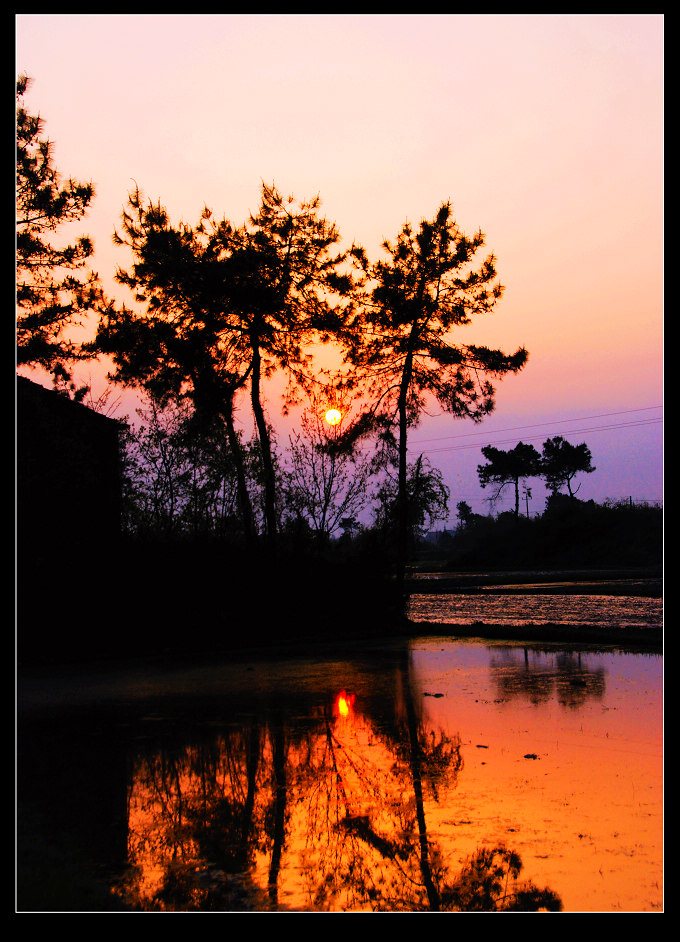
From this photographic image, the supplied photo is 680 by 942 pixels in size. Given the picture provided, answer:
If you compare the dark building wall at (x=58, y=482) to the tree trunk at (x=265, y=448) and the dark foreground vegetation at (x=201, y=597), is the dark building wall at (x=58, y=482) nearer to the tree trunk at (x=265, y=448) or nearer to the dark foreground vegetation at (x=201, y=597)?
the dark foreground vegetation at (x=201, y=597)

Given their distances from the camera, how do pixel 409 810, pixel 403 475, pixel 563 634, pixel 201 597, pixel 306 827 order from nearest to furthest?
pixel 306 827, pixel 409 810, pixel 563 634, pixel 201 597, pixel 403 475

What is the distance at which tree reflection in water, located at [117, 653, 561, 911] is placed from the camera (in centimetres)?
539

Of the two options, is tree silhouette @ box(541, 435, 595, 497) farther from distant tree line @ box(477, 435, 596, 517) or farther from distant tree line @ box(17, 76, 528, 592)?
distant tree line @ box(17, 76, 528, 592)

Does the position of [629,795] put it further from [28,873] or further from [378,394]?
[378,394]

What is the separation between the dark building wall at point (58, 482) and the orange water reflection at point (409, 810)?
9317 millimetres

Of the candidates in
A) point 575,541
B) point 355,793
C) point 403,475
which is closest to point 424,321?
point 403,475

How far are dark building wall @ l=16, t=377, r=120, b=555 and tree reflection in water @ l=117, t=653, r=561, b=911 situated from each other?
10093mm

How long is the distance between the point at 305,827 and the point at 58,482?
1583cm

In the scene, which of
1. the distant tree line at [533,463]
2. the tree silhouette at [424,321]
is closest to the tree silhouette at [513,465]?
the distant tree line at [533,463]

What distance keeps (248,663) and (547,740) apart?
31.1 feet

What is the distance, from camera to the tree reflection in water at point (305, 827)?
5387 millimetres

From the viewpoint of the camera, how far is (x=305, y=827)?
6766mm

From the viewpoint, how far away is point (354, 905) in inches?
207

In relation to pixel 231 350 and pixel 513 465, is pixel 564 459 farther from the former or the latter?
pixel 231 350
